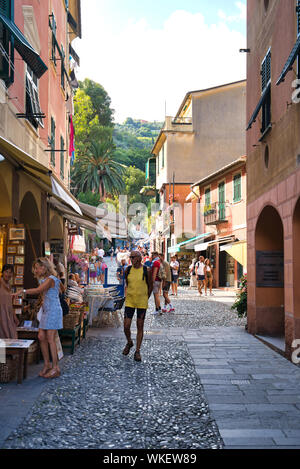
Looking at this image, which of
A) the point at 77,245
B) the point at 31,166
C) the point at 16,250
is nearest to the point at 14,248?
the point at 16,250

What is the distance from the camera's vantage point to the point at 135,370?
735 cm

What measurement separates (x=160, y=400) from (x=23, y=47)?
5.95 m

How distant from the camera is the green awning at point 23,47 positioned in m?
7.31

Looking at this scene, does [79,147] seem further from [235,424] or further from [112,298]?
[235,424]

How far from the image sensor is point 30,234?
39.6 ft

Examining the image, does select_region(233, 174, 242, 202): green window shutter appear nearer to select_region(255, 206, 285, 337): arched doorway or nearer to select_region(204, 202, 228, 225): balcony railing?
select_region(204, 202, 228, 225): balcony railing

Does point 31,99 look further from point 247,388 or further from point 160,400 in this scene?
point 247,388

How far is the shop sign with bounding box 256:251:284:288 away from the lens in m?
10.5

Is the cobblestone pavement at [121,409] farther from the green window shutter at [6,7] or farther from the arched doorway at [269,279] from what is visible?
the green window shutter at [6,7]

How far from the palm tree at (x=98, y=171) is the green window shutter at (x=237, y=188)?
67.2 feet

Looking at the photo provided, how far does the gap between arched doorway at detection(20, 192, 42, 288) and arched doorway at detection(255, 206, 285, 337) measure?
5.05 m

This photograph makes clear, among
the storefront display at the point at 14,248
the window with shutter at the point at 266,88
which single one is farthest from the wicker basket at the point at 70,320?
the window with shutter at the point at 266,88
